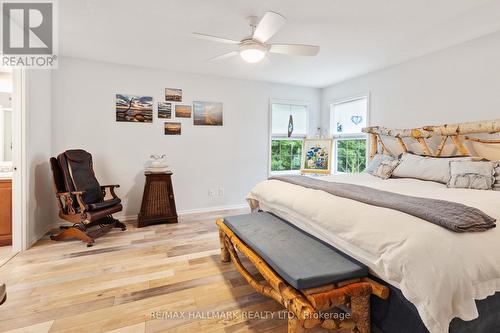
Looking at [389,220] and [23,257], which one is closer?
[389,220]

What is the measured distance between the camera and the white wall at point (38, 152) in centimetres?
275

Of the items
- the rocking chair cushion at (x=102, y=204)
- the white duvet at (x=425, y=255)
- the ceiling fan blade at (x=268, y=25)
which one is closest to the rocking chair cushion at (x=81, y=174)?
the rocking chair cushion at (x=102, y=204)

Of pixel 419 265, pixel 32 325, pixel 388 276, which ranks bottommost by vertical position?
pixel 32 325

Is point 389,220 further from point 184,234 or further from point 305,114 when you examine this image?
point 305,114

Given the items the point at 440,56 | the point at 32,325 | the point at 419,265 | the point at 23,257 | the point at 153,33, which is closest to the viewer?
the point at 419,265

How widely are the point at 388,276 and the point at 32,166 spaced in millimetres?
3595

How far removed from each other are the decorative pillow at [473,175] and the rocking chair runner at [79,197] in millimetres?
3844

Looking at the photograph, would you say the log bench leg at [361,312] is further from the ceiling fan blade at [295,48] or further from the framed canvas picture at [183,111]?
the framed canvas picture at [183,111]

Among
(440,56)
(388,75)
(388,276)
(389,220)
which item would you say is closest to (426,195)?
(389,220)

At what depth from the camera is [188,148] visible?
418cm

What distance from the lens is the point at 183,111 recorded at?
162 inches

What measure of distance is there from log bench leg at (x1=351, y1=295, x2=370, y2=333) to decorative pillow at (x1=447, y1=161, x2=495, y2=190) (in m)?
1.73

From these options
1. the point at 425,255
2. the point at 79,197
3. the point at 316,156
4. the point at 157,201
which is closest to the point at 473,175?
the point at 425,255

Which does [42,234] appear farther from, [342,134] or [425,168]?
[342,134]
